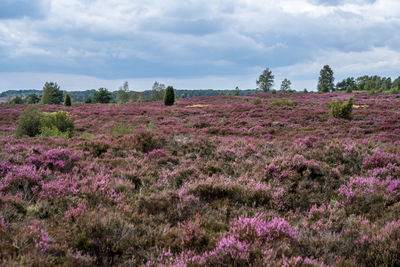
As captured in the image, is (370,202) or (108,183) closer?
(370,202)

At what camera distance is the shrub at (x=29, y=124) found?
13688 mm

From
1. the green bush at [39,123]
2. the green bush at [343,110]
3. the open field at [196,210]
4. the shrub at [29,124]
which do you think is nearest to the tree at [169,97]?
the green bush at [39,123]

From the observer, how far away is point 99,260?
2824 mm

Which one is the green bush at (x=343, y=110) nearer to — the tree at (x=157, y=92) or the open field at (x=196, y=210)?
the open field at (x=196, y=210)

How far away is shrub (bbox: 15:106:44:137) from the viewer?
1369 centimetres

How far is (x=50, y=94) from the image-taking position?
244ft

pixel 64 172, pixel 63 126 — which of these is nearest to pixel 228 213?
pixel 64 172

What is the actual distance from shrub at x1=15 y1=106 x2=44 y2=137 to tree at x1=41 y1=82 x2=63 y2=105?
2768 inches

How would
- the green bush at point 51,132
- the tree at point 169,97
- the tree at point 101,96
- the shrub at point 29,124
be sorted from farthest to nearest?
the tree at point 101,96 < the tree at point 169,97 < the shrub at point 29,124 < the green bush at point 51,132

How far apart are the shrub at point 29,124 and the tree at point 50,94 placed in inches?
2768

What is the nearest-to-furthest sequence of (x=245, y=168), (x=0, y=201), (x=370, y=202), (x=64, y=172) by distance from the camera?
(x=0, y=201), (x=370, y=202), (x=64, y=172), (x=245, y=168)

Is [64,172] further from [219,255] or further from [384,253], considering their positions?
[384,253]

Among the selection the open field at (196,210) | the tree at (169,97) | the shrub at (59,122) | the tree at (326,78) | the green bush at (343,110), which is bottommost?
the open field at (196,210)

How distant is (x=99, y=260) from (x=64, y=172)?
3.77 metres
